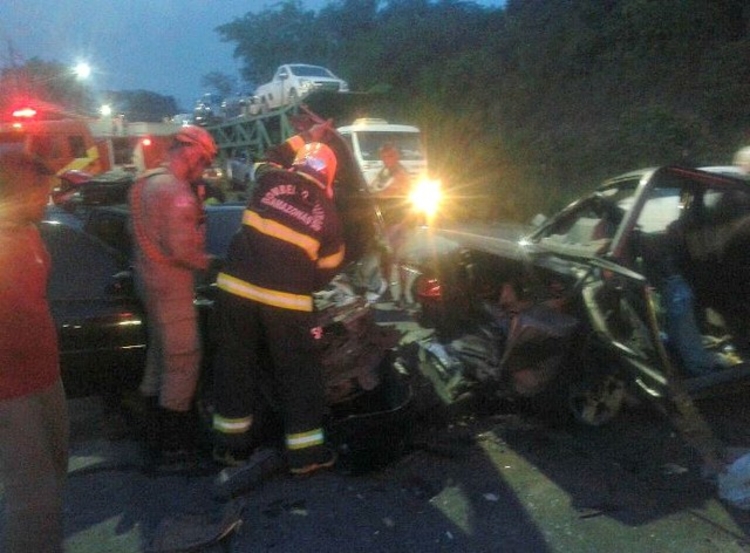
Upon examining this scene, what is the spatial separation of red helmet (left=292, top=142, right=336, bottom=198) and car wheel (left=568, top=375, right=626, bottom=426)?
1836mm

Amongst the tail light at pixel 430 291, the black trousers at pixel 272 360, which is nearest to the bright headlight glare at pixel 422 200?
the tail light at pixel 430 291

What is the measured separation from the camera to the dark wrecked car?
13.0 feet

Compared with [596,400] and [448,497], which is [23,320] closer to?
[448,497]

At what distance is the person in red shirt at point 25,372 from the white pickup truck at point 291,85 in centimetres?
1458

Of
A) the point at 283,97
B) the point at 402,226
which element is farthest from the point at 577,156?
the point at 402,226

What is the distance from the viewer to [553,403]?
4289mm

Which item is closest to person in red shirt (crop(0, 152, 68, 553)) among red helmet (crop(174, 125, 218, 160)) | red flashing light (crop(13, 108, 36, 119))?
red helmet (crop(174, 125, 218, 160))

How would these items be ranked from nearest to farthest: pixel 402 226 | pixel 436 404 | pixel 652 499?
pixel 652 499, pixel 436 404, pixel 402 226

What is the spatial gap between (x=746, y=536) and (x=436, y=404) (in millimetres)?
1649

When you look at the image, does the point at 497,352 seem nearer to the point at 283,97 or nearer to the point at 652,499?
the point at 652,499

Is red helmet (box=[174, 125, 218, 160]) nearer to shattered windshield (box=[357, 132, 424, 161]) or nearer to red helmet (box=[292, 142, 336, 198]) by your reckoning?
red helmet (box=[292, 142, 336, 198])

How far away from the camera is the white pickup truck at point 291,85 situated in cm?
1834

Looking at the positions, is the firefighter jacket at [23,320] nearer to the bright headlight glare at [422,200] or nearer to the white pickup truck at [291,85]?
the bright headlight glare at [422,200]

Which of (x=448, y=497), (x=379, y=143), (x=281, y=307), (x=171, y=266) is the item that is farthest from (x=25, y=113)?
(x=448, y=497)
